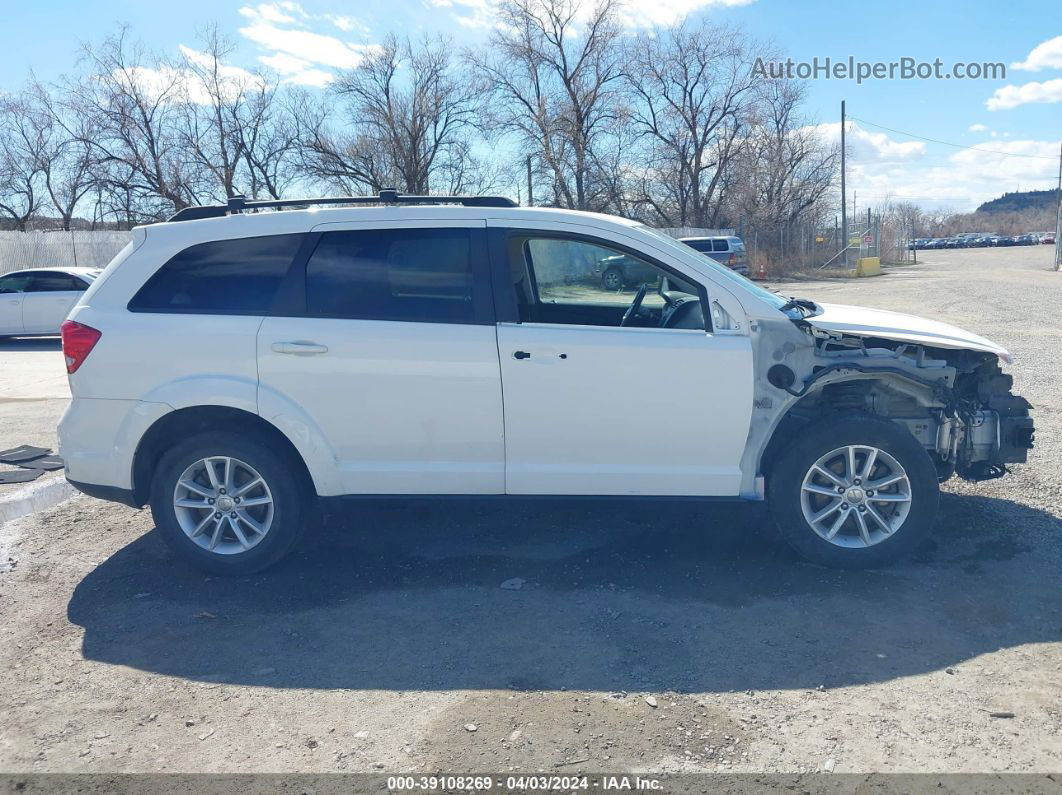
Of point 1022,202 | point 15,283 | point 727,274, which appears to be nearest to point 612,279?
point 727,274

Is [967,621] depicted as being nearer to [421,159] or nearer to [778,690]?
[778,690]

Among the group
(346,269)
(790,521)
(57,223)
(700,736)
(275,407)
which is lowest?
(700,736)

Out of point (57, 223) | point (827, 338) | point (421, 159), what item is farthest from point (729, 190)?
point (827, 338)

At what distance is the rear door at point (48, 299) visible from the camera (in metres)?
16.5

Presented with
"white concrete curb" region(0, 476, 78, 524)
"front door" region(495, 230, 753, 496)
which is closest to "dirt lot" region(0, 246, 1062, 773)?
"front door" region(495, 230, 753, 496)

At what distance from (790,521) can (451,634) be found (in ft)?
6.47

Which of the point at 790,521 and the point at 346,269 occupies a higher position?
the point at 346,269

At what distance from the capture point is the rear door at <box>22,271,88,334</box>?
1648 cm

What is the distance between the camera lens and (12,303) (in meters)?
16.6

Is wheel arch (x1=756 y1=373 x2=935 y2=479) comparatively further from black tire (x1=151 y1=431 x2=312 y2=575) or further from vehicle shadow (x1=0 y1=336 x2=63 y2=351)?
vehicle shadow (x1=0 y1=336 x2=63 y2=351)

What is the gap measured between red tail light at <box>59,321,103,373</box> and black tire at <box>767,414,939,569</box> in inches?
154

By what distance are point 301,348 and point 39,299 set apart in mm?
14440

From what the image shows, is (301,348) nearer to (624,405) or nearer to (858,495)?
(624,405)

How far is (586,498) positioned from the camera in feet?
15.8
